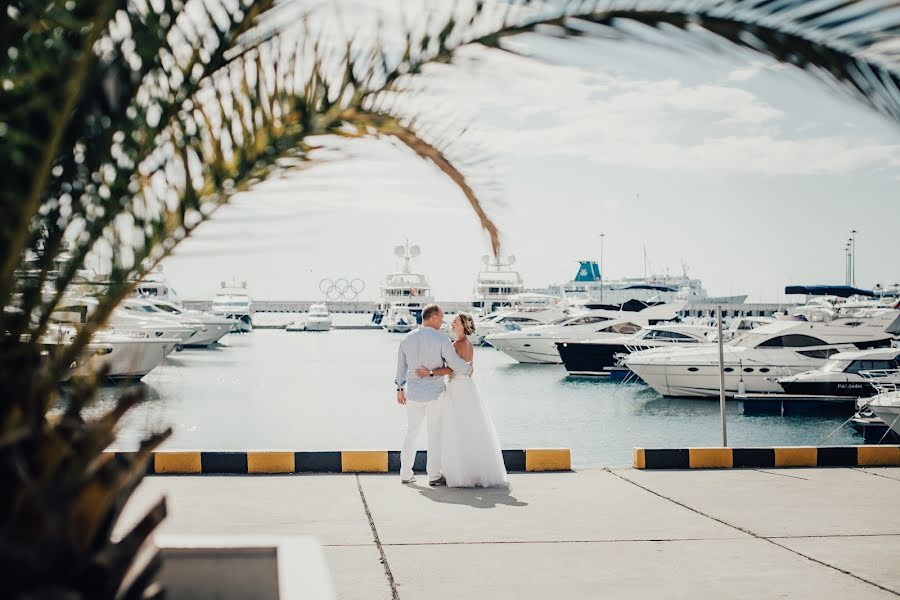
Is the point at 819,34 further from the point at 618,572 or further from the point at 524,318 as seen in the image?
the point at 524,318

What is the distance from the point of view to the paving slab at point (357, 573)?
201 inches

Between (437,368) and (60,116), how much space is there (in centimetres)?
623

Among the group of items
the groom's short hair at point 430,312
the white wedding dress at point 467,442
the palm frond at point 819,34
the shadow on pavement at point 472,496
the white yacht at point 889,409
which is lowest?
the white yacht at point 889,409

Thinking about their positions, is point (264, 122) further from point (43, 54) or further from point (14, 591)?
point (14, 591)

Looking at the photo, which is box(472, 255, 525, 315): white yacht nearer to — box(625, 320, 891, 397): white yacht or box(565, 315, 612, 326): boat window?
box(565, 315, 612, 326): boat window

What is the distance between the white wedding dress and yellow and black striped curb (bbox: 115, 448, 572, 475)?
859 millimetres

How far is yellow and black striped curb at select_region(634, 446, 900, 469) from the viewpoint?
941 centimetres

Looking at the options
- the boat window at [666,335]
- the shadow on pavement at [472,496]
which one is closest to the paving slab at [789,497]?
the shadow on pavement at [472,496]

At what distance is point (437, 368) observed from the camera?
330 inches

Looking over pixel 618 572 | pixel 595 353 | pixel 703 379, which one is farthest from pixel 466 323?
pixel 595 353

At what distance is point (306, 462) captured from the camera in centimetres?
891

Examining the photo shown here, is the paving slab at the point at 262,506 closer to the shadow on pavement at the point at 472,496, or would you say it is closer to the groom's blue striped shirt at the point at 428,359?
the shadow on pavement at the point at 472,496

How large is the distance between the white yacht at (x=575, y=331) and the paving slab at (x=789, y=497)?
95.3ft

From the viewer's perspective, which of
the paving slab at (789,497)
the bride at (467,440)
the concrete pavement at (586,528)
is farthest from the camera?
the bride at (467,440)
